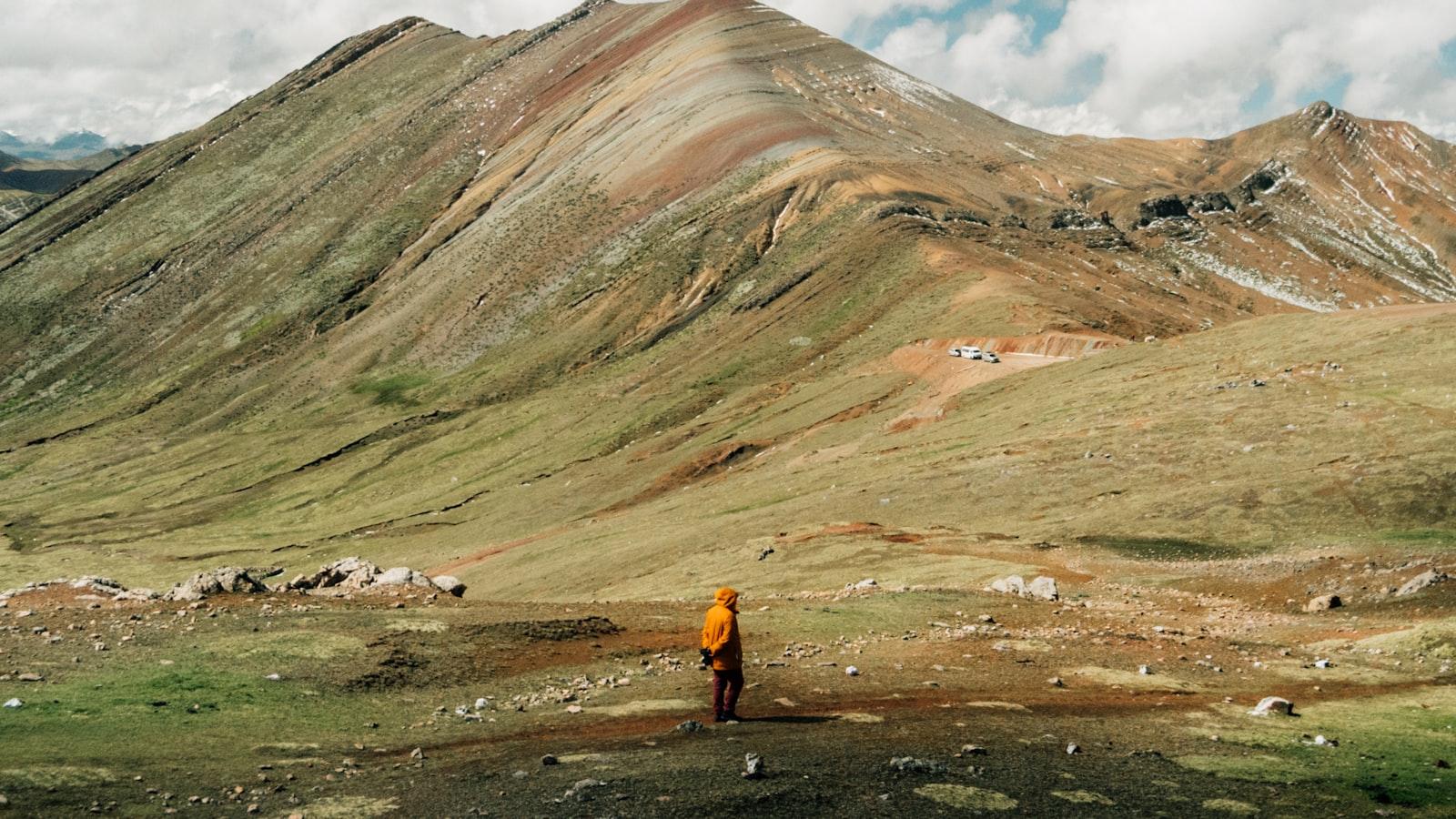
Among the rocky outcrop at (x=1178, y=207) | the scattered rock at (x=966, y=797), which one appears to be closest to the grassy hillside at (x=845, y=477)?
the scattered rock at (x=966, y=797)

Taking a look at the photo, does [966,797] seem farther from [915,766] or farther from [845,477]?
[845,477]

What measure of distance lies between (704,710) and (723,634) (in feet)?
8.06

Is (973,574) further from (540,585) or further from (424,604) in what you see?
(540,585)

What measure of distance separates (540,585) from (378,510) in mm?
51701

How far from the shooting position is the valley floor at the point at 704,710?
16250 millimetres

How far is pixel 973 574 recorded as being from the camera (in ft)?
126

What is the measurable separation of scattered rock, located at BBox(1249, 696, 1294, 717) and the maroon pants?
10158mm

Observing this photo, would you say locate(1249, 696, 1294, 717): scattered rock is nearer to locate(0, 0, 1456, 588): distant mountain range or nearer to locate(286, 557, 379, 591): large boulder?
locate(0, 0, 1456, 588): distant mountain range

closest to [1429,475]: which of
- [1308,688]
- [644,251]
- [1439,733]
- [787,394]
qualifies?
[1308,688]

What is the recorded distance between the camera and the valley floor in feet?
53.3

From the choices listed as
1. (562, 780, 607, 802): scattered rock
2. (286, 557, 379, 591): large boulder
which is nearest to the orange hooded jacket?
(562, 780, 607, 802): scattered rock

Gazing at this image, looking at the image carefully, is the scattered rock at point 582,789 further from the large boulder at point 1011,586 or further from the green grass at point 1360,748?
the large boulder at point 1011,586

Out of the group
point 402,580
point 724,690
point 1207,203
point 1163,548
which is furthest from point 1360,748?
point 1207,203

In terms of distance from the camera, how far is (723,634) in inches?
772
